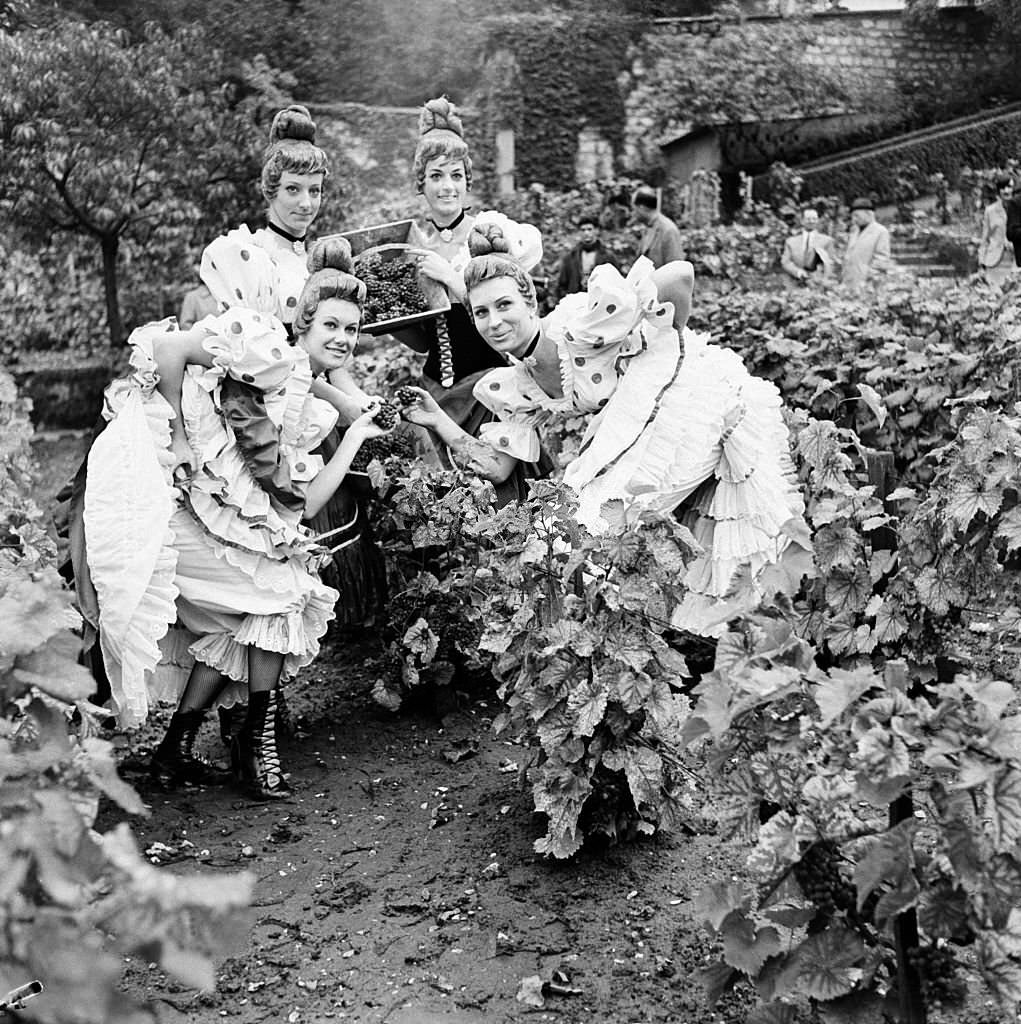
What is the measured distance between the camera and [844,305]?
6.37 metres

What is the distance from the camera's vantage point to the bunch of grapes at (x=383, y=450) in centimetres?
464

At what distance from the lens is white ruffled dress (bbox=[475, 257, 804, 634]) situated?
12.6 feet

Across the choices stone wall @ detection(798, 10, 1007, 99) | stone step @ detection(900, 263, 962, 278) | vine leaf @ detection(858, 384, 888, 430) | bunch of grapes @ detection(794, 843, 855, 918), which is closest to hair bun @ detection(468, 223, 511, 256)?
vine leaf @ detection(858, 384, 888, 430)

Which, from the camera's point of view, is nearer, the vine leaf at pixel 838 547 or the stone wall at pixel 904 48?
the vine leaf at pixel 838 547

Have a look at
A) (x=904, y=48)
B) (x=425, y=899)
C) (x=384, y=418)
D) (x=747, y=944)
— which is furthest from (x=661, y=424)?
(x=904, y=48)

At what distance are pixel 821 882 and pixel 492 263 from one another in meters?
2.34

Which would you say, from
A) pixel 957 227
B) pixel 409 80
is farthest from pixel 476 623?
pixel 957 227

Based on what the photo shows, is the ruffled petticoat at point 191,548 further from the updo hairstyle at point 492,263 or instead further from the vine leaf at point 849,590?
the vine leaf at point 849,590

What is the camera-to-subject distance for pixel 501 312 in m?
4.14

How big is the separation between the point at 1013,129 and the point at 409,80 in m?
7.74

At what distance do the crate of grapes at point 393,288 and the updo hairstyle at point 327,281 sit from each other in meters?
0.49

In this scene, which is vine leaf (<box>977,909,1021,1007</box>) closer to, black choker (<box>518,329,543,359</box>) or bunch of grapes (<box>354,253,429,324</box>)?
black choker (<box>518,329,543,359</box>)

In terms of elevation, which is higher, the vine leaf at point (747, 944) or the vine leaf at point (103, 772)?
the vine leaf at point (103, 772)

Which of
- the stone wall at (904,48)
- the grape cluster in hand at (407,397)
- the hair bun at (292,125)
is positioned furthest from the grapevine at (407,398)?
the stone wall at (904,48)
